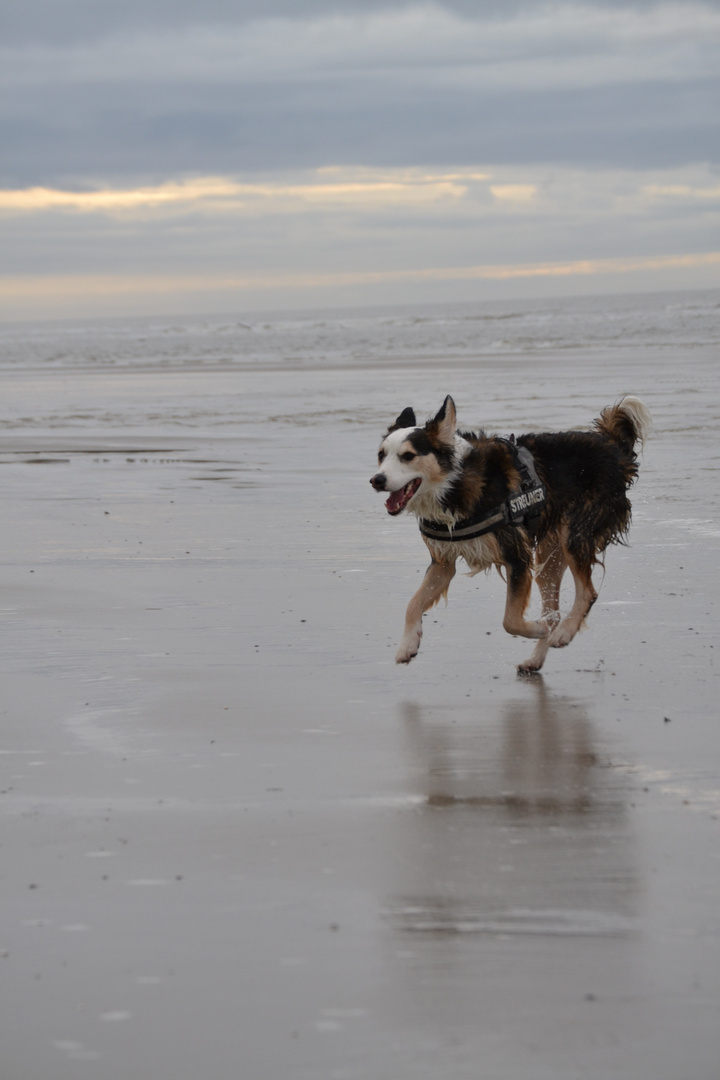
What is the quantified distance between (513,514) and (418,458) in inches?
22.7

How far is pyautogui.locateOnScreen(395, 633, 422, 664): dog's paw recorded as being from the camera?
18.1 ft

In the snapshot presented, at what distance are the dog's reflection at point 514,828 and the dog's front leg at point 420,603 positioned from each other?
60 cm

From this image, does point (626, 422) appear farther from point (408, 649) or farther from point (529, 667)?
point (408, 649)

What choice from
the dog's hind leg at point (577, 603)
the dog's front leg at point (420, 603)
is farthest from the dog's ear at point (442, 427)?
the dog's hind leg at point (577, 603)

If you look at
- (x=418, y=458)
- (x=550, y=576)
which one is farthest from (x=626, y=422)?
(x=418, y=458)

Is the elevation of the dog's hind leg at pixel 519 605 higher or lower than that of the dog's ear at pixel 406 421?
lower

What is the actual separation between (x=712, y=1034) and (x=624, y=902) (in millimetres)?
592

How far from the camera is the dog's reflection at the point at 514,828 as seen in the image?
307 cm

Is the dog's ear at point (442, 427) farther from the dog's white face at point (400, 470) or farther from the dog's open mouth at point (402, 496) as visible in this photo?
the dog's open mouth at point (402, 496)

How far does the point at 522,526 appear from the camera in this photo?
5.90 meters

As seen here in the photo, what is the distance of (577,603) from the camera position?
6070 millimetres

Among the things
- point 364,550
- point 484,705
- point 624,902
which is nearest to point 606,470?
point 484,705

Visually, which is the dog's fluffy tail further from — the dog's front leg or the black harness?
the dog's front leg

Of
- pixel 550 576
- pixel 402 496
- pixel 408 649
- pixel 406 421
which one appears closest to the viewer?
pixel 408 649
